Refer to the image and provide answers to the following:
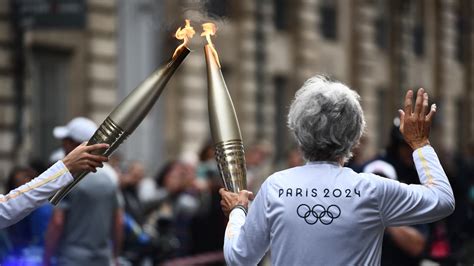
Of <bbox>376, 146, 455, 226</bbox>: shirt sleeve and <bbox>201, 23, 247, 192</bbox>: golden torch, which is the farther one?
<bbox>201, 23, 247, 192</bbox>: golden torch

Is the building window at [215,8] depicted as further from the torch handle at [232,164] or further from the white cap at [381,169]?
the white cap at [381,169]

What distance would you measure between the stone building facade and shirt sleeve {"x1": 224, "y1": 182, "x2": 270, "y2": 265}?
4.13ft

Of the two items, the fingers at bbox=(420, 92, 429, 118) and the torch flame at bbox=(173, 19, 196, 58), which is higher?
the torch flame at bbox=(173, 19, 196, 58)

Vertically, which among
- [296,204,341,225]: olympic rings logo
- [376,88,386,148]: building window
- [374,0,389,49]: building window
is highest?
[296,204,341,225]: olympic rings logo

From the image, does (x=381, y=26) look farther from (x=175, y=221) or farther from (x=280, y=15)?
(x=175, y=221)

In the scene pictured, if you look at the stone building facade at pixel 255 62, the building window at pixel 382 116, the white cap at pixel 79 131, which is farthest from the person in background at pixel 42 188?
the building window at pixel 382 116

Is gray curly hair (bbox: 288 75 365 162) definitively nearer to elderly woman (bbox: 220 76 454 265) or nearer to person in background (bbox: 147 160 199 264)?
elderly woman (bbox: 220 76 454 265)

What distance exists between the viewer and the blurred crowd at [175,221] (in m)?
7.81

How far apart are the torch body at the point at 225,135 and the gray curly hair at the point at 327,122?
0.53 m

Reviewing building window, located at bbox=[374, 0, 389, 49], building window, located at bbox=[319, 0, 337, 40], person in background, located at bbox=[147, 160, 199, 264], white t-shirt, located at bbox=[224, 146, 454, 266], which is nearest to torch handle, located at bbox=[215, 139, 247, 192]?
white t-shirt, located at bbox=[224, 146, 454, 266]

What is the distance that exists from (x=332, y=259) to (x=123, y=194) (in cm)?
730

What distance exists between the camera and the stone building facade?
18.1m

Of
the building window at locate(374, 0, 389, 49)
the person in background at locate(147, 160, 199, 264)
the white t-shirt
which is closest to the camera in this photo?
the white t-shirt

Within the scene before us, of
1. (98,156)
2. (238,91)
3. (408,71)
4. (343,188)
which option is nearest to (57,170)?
(98,156)
